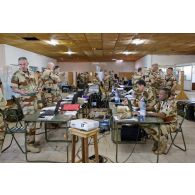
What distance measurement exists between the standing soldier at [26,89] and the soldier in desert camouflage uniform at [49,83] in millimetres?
1017

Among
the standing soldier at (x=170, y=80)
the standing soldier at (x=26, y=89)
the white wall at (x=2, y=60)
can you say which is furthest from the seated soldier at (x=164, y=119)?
the white wall at (x=2, y=60)

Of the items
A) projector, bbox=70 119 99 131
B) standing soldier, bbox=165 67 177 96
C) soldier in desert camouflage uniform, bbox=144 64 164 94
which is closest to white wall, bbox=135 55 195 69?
soldier in desert camouflage uniform, bbox=144 64 164 94

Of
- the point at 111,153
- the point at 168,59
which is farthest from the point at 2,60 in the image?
the point at 168,59

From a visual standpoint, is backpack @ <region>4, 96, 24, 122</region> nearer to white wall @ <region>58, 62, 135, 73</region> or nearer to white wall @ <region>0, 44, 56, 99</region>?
white wall @ <region>0, 44, 56, 99</region>

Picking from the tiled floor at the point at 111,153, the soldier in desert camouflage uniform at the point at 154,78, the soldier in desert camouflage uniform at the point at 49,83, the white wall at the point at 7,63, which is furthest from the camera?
the white wall at the point at 7,63

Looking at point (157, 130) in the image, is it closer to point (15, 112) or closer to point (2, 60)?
point (15, 112)

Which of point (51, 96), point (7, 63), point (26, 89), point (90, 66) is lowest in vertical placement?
point (51, 96)

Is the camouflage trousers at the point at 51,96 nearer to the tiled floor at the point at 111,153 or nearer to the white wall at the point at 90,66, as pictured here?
the tiled floor at the point at 111,153

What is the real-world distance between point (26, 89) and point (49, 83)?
1.25 m

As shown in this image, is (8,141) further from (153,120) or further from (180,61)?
(180,61)

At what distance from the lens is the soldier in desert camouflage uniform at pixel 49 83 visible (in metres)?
4.45

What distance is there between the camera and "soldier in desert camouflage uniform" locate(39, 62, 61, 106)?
4453 millimetres

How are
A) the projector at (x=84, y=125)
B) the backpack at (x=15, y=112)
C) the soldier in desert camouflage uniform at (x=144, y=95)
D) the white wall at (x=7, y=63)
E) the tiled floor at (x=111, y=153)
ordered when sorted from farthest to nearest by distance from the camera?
the white wall at (x=7, y=63) → the soldier in desert camouflage uniform at (x=144, y=95) → the backpack at (x=15, y=112) → the tiled floor at (x=111, y=153) → the projector at (x=84, y=125)

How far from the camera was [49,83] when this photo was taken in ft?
14.9
